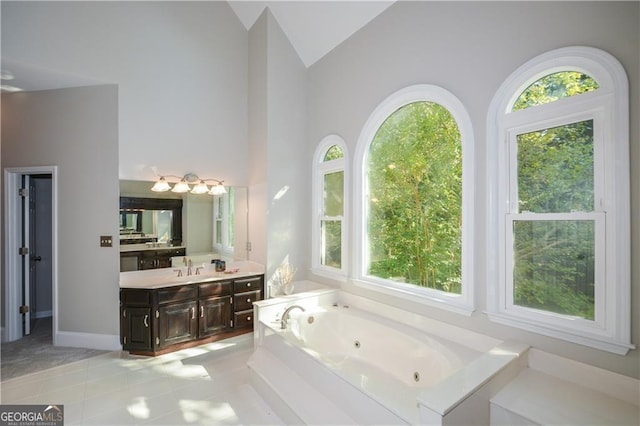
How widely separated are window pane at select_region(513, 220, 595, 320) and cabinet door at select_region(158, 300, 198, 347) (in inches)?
125

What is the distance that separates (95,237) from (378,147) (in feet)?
11.1

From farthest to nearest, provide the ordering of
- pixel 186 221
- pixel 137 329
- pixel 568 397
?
pixel 186 221 → pixel 137 329 → pixel 568 397

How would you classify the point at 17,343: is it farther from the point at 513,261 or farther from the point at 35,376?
the point at 513,261

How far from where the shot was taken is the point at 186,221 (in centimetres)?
397

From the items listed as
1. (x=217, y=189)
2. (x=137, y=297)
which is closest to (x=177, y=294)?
(x=137, y=297)

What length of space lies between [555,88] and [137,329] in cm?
423

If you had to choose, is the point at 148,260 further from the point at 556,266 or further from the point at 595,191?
the point at 595,191

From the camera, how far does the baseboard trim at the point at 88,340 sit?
11.0ft

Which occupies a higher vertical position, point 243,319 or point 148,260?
point 148,260

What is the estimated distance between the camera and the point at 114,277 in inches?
134

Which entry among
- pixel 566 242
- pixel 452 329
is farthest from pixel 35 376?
pixel 566 242

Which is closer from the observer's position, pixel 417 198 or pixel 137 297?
pixel 417 198

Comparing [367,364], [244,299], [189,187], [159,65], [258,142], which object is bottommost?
[367,364]

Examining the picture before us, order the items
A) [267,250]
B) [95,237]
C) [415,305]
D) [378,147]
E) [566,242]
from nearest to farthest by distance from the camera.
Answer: [566,242]
[415,305]
[378,147]
[95,237]
[267,250]
